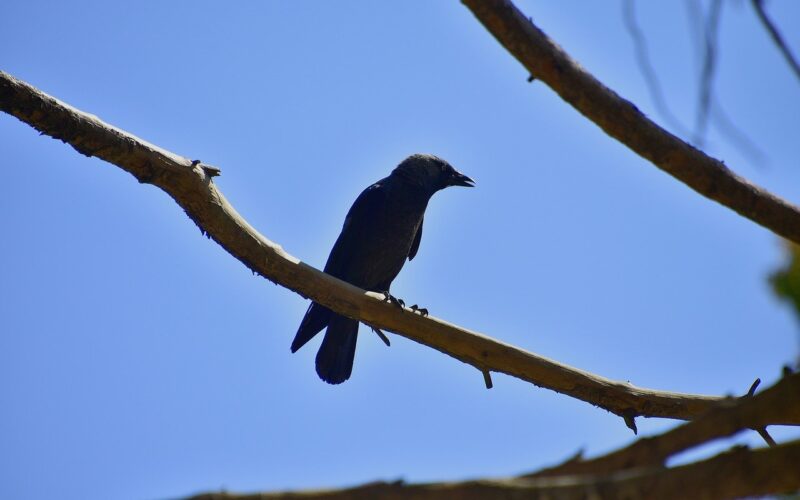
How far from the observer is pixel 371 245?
23.8ft

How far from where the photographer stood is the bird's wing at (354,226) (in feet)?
24.1

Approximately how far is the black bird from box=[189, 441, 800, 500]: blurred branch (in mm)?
4568

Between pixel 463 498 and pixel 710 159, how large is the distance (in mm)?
1858

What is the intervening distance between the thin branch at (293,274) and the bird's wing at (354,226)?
230 centimetres

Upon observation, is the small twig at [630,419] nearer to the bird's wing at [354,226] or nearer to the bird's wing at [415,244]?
the bird's wing at [354,226]

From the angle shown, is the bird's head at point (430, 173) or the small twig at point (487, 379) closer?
the small twig at point (487, 379)

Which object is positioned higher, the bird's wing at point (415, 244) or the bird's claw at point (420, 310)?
the bird's wing at point (415, 244)

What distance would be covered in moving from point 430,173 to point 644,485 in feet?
20.5

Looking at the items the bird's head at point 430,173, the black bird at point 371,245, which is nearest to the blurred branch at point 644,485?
the black bird at point 371,245

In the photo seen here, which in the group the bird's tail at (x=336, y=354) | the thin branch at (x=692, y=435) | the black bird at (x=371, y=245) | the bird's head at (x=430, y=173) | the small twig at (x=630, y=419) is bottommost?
the thin branch at (x=692, y=435)

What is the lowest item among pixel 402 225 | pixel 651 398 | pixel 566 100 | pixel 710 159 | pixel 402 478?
A: pixel 402 478

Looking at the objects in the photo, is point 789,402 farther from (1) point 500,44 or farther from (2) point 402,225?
(2) point 402,225

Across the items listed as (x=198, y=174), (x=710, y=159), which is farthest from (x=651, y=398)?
(x=198, y=174)

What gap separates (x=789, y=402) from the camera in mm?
2391
